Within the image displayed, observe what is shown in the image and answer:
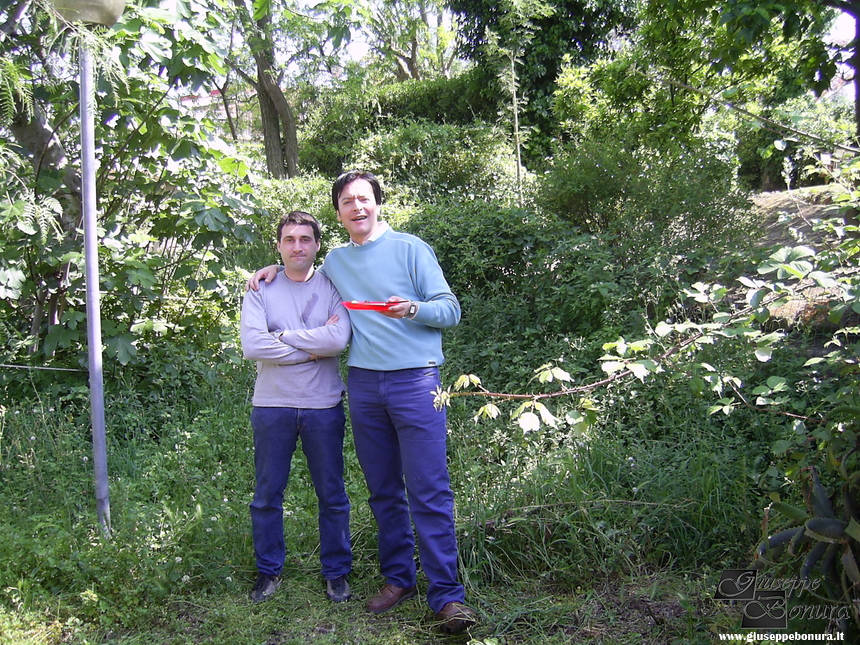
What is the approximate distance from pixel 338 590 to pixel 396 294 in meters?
1.45

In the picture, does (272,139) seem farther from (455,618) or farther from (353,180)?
(455,618)

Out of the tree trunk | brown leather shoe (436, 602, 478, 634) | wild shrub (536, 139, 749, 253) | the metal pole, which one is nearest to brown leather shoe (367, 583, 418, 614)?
brown leather shoe (436, 602, 478, 634)

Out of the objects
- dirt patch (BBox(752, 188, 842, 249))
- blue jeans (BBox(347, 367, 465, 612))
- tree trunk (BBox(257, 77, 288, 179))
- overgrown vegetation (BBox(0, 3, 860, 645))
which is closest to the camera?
overgrown vegetation (BBox(0, 3, 860, 645))

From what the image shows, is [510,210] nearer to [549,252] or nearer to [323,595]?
[549,252]

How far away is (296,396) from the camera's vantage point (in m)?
3.20

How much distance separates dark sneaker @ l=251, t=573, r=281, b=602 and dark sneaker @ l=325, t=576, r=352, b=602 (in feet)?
0.82

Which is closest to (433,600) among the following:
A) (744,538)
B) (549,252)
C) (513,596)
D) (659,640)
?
(513,596)

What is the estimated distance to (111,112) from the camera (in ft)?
15.6

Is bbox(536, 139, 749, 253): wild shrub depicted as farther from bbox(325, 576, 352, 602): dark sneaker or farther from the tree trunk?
the tree trunk

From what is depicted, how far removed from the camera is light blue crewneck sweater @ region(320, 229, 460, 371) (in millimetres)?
3004

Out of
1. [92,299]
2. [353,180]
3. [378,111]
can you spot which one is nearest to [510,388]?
[353,180]

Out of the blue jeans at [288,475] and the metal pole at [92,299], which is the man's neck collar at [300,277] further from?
the metal pole at [92,299]

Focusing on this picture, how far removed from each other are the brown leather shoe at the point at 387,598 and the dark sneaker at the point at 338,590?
0.47 feet

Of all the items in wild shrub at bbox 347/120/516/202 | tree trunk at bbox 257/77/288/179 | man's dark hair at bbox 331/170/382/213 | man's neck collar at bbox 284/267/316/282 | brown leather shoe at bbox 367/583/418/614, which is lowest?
brown leather shoe at bbox 367/583/418/614
